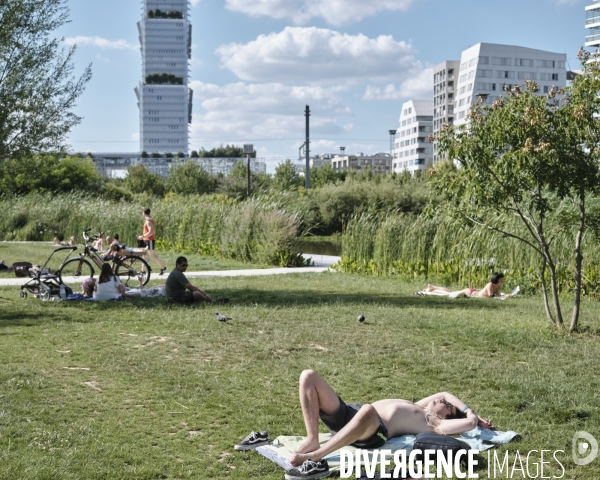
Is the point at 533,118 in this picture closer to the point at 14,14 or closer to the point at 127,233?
the point at 14,14

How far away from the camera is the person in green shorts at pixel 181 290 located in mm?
13172

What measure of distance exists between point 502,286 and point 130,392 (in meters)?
9.98

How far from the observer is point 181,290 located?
1331 cm

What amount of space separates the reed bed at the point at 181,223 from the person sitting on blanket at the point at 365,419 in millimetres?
15736

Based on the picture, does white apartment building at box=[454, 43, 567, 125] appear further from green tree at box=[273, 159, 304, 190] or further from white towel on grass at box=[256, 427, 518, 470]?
white towel on grass at box=[256, 427, 518, 470]

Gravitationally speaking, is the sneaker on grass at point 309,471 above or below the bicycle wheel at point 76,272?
below

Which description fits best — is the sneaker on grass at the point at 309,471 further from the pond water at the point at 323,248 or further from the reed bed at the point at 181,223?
the pond water at the point at 323,248

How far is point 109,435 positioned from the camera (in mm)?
6031

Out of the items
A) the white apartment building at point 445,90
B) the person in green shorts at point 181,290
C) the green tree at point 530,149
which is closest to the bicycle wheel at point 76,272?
the person in green shorts at point 181,290

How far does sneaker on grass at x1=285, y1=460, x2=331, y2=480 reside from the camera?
517 cm

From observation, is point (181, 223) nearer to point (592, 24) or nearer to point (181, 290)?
point (181, 290)

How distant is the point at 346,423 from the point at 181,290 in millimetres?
7903

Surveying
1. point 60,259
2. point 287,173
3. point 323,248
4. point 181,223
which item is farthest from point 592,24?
point 60,259

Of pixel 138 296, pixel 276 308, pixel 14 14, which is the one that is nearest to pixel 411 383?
pixel 276 308
